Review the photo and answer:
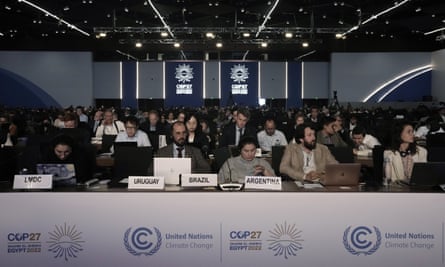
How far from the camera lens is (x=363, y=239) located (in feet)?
12.6

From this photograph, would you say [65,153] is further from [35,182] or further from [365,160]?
[365,160]

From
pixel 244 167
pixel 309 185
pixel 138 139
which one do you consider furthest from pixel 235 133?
pixel 309 185

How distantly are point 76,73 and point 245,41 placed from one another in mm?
8239

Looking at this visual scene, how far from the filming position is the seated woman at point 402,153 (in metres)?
5.24

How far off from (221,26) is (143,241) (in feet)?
55.8

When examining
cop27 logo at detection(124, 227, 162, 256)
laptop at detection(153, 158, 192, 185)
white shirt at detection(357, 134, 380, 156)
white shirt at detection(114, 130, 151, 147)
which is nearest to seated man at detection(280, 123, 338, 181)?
laptop at detection(153, 158, 192, 185)

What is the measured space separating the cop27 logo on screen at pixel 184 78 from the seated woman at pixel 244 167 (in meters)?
20.7

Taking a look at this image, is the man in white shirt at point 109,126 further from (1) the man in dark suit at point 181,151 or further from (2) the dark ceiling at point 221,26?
(2) the dark ceiling at point 221,26

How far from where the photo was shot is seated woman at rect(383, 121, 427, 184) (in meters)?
5.24

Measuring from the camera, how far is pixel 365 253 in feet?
12.6

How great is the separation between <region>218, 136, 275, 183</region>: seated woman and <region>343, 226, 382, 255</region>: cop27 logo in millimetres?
1308

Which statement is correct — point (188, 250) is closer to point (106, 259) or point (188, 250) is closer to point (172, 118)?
point (106, 259)

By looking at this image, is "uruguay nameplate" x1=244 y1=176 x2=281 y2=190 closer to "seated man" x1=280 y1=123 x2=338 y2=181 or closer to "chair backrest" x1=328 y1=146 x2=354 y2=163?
"seated man" x1=280 y1=123 x2=338 y2=181

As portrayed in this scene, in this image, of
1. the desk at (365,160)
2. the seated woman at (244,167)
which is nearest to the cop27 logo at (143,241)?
the seated woman at (244,167)
